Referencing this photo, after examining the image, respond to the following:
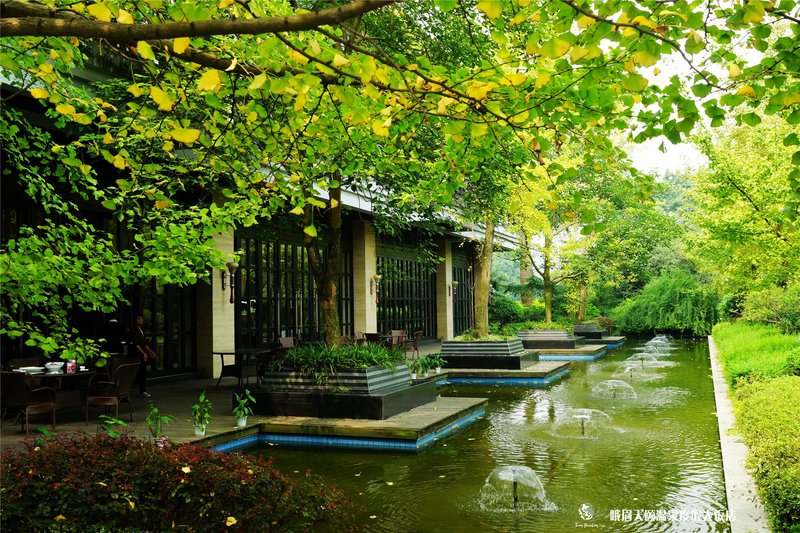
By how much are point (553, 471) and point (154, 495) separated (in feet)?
15.3

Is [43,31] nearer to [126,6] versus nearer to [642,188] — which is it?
[126,6]

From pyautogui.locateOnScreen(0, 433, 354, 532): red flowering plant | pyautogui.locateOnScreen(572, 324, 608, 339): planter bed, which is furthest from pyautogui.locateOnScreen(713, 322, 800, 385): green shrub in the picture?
pyautogui.locateOnScreen(572, 324, 608, 339): planter bed

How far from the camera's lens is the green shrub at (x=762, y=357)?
33.2 ft

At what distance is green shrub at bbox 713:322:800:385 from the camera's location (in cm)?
1012

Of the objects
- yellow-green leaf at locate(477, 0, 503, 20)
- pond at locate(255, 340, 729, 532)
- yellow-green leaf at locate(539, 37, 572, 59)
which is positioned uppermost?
yellow-green leaf at locate(477, 0, 503, 20)

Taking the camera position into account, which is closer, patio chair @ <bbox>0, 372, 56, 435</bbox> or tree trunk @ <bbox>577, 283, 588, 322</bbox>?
patio chair @ <bbox>0, 372, 56, 435</bbox>

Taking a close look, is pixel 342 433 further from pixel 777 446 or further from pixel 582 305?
pixel 582 305

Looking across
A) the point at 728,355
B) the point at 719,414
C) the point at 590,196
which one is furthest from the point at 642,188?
the point at 590,196

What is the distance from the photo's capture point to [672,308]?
3381 cm

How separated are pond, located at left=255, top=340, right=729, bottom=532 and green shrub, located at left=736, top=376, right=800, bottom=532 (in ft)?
2.08

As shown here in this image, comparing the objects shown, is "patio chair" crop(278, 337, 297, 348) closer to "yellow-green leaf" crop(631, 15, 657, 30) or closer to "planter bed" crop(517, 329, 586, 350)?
"planter bed" crop(517, 329, 586, 350)

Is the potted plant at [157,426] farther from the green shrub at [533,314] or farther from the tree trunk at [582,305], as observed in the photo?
the green shrub at [533,314]

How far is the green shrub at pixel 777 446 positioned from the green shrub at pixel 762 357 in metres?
1.73

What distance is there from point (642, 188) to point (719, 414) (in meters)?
6.60
